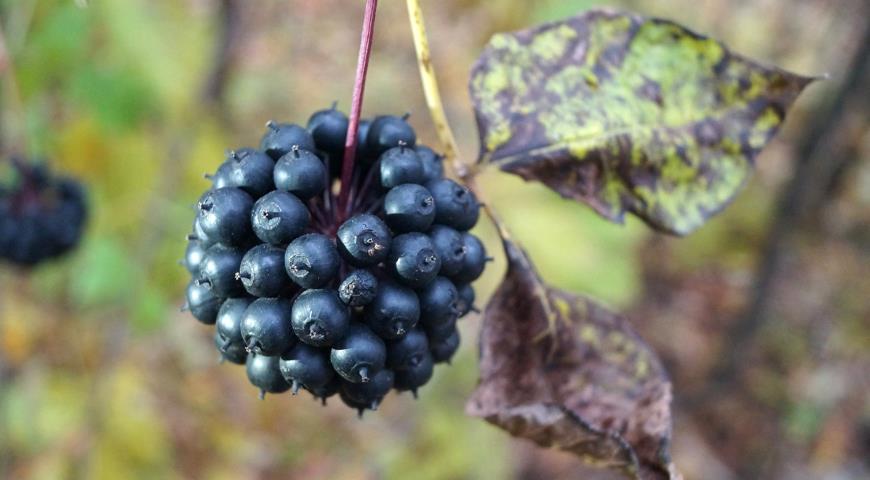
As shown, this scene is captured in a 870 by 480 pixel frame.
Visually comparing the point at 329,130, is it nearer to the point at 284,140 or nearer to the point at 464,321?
the point at 284,140

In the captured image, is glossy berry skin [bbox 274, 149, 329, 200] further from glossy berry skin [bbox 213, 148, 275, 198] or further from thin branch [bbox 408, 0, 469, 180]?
thin branch [bbox 408, 0, 469, 180]

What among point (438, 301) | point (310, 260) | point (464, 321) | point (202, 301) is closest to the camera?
point (310, 260)

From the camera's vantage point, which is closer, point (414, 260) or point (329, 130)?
point (414, 260)

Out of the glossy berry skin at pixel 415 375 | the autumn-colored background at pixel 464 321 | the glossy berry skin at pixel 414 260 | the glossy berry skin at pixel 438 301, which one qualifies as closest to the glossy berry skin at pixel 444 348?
the glossy berry skin at pixel 415 375

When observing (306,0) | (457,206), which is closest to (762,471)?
(457,206)

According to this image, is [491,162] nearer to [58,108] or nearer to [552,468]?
[58,108]

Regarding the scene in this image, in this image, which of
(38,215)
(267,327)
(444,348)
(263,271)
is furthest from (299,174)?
(38,215)
